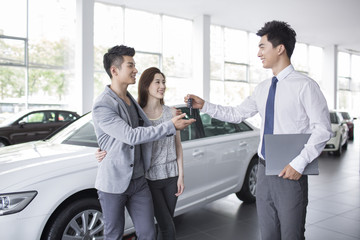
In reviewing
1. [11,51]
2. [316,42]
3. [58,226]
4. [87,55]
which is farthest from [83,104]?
[316,42]

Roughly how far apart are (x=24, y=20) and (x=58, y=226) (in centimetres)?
952

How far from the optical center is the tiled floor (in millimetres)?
3514

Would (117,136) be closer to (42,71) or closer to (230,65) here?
(42,71)

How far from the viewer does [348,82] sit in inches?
858

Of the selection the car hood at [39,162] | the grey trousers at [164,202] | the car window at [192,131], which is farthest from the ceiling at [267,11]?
the grey trousers at [164,202]

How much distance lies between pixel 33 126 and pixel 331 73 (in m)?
17.4

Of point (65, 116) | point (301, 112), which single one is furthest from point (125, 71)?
point (65, 116)

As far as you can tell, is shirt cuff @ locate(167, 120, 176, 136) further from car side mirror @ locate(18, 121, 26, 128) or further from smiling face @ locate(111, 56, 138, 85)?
car side mirror @ locate(18, 121, 26, 128)

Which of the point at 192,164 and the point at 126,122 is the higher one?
the point at 126,122

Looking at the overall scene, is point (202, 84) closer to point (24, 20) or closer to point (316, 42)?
point (24, 20)

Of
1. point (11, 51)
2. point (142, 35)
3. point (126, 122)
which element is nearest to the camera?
point (126, 122)

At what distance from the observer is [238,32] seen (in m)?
15.7

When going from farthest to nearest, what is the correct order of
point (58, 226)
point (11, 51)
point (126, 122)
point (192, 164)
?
point (11, 51), point (192, 164), point (58, 226), point (126, 122)

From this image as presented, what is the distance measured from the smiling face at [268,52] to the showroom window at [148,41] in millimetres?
9761
